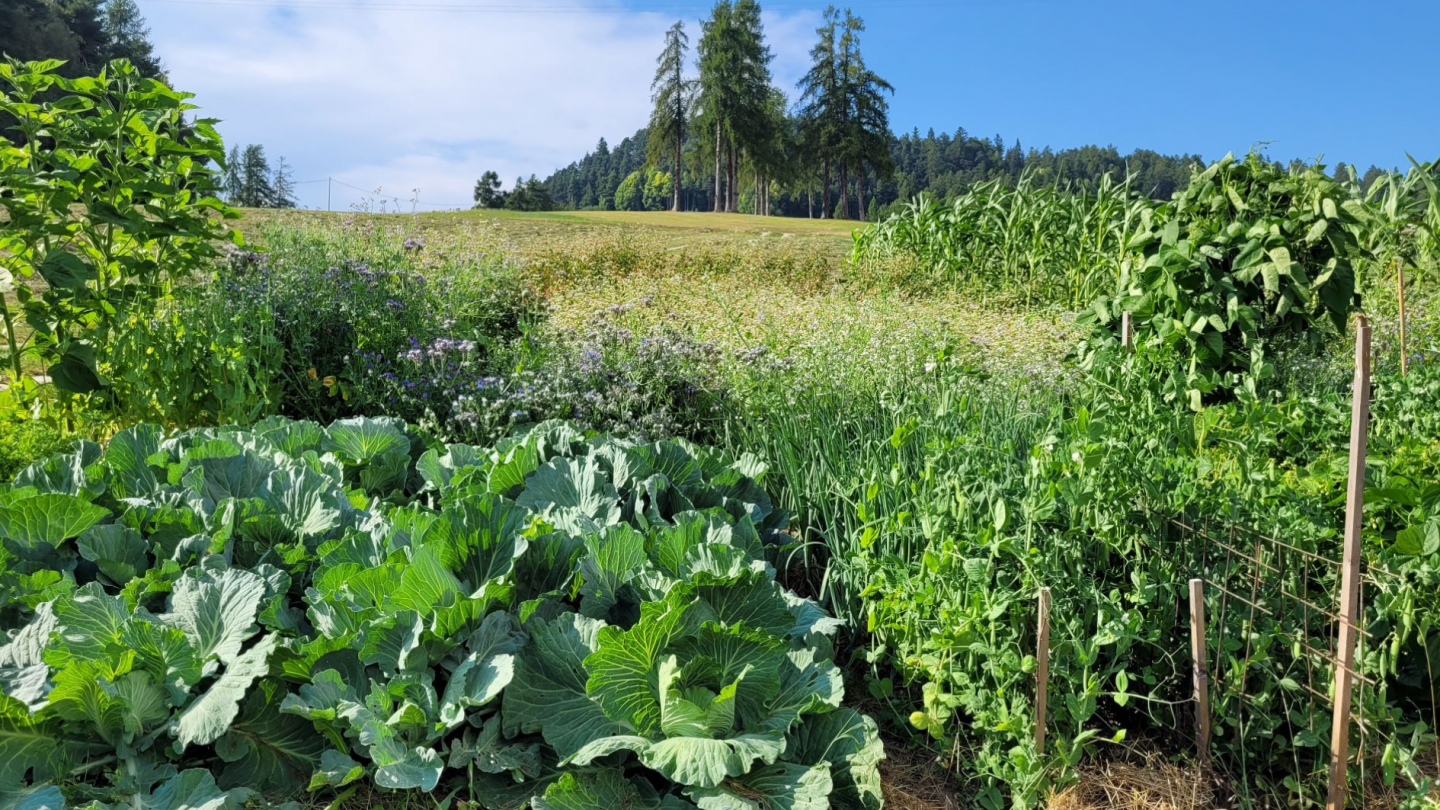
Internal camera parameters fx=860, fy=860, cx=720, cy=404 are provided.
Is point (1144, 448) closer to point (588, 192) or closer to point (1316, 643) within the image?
point (1316, 643)

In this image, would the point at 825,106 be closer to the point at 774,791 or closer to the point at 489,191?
the point at 489,191

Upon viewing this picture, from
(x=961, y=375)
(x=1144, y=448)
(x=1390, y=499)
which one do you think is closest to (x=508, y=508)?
(x=1144, y=448)

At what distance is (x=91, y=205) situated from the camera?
13.2ft

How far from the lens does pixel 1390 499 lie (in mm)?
2355

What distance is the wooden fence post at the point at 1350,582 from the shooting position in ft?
6.36

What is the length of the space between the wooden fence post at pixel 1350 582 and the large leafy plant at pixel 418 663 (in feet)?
3.60

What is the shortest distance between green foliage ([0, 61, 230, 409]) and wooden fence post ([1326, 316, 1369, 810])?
4719 mm

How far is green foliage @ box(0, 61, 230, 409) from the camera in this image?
155 inches

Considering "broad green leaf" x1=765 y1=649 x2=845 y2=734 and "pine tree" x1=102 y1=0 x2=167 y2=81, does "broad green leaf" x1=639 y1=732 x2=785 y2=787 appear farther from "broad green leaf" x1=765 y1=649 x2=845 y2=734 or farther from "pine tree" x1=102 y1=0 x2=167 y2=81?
"pine tree" x1=102 y1=0 x2=167 y2=81

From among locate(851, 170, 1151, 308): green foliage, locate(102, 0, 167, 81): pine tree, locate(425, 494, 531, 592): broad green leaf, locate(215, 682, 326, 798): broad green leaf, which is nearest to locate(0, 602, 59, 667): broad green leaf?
locate(215, 682, 326, 798): broad green leaf

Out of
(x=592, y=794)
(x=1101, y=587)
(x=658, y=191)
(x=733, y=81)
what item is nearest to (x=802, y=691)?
(x=592, y=794)

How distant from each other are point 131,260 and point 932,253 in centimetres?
871

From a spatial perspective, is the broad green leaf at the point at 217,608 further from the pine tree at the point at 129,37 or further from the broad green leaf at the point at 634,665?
the pine tree at the point at 129,37

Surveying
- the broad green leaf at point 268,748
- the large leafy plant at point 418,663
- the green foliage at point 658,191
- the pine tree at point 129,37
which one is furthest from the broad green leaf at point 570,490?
the green foliage at point 658,191
